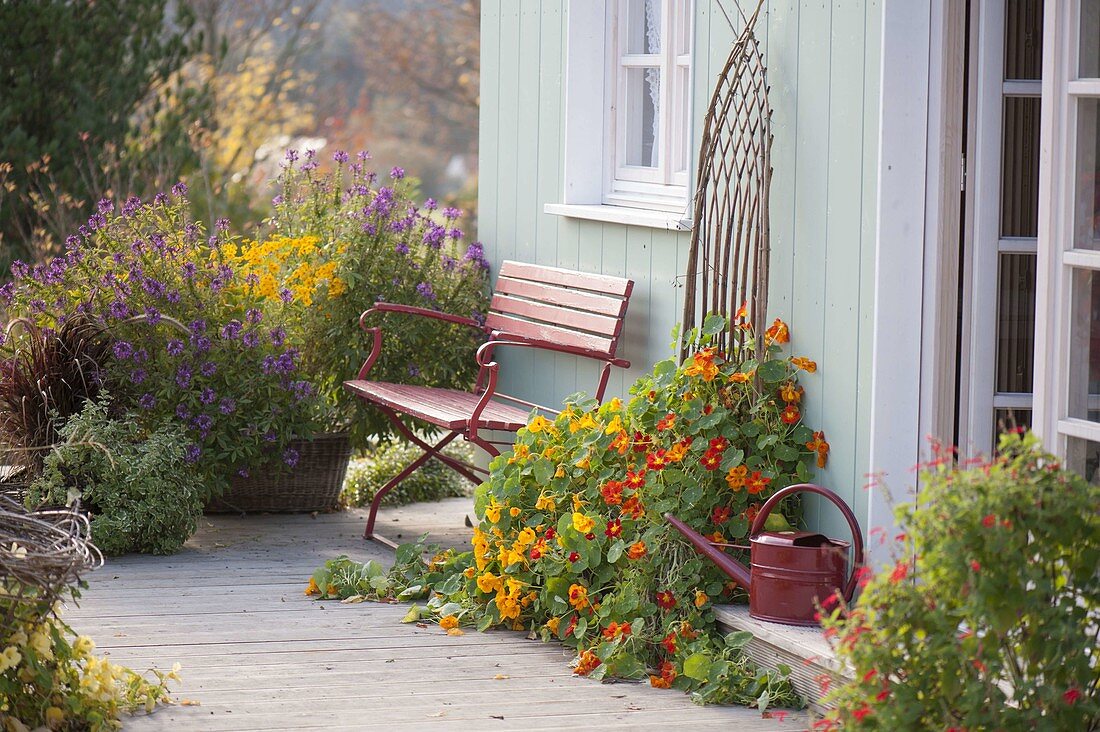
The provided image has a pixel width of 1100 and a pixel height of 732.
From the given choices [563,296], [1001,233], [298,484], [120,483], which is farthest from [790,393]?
[298,484]

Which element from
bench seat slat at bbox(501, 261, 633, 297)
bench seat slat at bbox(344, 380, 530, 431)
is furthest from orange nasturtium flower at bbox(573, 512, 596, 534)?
bench seat slat at bbox(501, 261, 633, 297)

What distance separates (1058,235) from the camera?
3510 mm

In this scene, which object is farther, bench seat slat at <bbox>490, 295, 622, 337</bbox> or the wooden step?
bench seat slat at <bbox>490, 295, 622, 337</bbox>

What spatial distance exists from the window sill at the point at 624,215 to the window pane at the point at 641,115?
10.2 inches

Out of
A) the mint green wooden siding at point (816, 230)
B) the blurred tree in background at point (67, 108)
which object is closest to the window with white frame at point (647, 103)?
the mint green wooden siding at point (816, 230)

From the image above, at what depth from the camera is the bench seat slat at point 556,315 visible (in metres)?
5.29

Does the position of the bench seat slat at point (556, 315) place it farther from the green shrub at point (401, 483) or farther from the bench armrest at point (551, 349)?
the green shrub at point (401, 483)

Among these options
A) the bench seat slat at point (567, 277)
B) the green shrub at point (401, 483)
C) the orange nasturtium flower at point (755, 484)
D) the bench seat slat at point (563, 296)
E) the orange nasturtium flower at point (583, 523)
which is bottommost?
Result: the green shrub at point (401, 483)

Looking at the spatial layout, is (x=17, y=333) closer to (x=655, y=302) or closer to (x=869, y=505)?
(x=655, y=302)

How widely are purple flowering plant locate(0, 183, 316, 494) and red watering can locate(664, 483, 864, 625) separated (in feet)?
7.75

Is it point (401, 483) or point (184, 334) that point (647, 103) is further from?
point (401, 483)

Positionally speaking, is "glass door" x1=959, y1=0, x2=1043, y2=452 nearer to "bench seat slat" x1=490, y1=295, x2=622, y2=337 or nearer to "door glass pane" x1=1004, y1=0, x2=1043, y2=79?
"door glass pane" x1=1004, y1=0, x2=1043, y2=79

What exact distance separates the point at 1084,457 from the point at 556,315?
249cm

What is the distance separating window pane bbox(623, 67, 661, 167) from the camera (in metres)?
5.65
